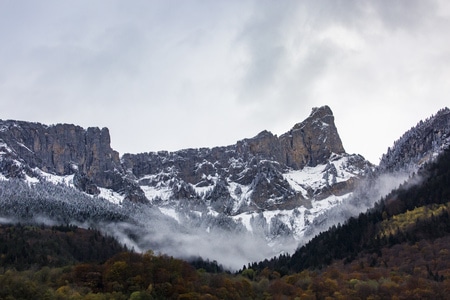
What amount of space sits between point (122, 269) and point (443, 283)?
78.2 m

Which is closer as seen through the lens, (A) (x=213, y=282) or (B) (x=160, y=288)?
(B) (x=160, y=288)

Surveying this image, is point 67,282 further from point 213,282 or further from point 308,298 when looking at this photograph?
point 308,298

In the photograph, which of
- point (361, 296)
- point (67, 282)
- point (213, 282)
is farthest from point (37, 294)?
point (361, 296)

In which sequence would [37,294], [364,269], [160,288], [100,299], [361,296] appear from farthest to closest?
[364,269]
[361,296]
[160,288]
[100,299]
[37,294]

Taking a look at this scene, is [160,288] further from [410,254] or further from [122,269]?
[410,254]

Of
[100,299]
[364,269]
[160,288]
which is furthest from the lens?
[364,269]

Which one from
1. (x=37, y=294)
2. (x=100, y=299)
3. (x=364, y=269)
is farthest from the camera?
(x=364, y=269)

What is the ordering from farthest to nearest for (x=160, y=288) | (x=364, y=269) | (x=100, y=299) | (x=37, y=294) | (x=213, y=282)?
(x=364, y=269)
(x=213, y=282)
(x=160, y=288)
(x=100, y=299)
(x=37, y=294)

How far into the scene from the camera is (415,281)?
498ft

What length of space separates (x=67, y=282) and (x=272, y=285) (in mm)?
56530

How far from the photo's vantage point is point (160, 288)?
440 feet

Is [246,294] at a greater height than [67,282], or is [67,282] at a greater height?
[67,282]

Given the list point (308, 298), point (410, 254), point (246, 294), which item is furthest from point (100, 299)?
point (410, 254)

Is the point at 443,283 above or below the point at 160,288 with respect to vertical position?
below
